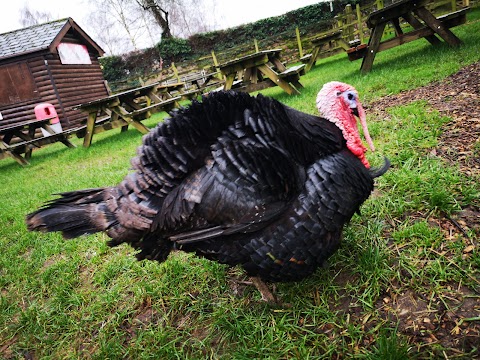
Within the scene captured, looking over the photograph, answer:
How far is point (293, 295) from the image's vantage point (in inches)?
74.9

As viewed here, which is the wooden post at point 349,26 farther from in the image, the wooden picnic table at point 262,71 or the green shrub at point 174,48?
the green shrub at point 174,48

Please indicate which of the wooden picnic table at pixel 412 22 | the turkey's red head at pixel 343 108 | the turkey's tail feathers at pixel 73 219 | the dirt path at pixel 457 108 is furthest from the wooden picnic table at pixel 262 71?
the turkey's tail feathers at pixel 73 219

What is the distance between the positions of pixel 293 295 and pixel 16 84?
18.0m

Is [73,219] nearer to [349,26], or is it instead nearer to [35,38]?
[349,26]

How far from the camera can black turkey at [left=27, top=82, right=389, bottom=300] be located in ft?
4.91

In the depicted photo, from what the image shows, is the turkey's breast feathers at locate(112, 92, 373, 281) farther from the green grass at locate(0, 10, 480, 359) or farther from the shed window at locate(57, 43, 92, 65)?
the shed window at locate(57, 43, 92, 65)

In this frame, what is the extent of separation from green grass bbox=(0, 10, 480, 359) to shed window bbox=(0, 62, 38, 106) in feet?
48.5

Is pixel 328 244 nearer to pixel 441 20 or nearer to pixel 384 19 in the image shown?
pixel 384 19

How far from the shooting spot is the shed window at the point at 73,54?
1534 centimetres

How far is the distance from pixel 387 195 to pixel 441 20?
601 centimetres

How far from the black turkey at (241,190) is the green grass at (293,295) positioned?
15.6 inches

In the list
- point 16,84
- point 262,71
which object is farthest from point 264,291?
point 16,84

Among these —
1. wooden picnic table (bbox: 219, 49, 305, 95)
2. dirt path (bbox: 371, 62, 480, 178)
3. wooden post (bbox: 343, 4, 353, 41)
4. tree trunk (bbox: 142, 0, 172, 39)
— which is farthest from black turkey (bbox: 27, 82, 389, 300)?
tree trunk (bbox: 142, 0, 172, 39)

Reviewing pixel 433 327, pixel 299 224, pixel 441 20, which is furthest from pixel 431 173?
pixel 441 20
